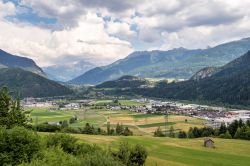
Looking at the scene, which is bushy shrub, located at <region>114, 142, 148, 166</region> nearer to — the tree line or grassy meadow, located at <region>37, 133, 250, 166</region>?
Result: grassy meadow, located at <region>37, 133, 250, 166</region>

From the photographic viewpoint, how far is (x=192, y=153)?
340 feet

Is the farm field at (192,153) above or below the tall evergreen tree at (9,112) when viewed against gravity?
below

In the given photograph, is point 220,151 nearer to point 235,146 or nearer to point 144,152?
point 235,146

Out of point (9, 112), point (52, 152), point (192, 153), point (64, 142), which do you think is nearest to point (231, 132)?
point (192, 153)

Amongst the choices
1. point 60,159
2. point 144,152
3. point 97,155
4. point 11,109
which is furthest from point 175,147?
point 97,155

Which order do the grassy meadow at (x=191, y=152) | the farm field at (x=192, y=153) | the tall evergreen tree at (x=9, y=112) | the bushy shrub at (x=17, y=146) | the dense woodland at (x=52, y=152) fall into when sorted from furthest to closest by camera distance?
the farm field at (x=192, y=153), the grassy meadow at (x=191, y=152), the tall evergreen tree at (x=9, y=112), the bushy shrub at (x=17, y=146), the dense woodland at (x=52, y=152)

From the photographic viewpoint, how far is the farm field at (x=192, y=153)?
8844 centimetres

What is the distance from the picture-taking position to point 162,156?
94.9 m

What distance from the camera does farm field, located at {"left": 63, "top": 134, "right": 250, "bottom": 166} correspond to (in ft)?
290

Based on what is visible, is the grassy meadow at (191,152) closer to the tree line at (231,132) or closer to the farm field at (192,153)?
the farm field at (192,153)

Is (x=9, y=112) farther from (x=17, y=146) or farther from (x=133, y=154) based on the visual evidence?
(x=133, y=154)

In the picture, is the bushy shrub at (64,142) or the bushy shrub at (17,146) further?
the bushy shrub at (64,142)

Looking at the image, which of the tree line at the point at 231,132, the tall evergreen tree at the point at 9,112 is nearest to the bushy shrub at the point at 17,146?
the tall evergreen tree at the point at 9,112

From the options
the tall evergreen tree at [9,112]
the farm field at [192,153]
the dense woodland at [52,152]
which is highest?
the tall evergreen tree at [9,112]
